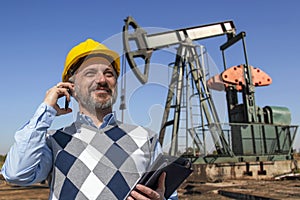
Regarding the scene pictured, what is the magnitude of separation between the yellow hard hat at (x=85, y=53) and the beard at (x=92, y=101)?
0.09 m

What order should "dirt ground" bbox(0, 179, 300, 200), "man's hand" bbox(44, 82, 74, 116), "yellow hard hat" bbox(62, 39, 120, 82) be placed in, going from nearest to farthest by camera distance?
"yellow hard hat" bbox(62, 39, 120, 82), "man's hand" bbox(44, 82, 74, 116), "dirt ground" bbox(0, 179, 300, 200)

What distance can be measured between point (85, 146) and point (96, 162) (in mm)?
76

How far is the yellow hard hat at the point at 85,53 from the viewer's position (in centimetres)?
88

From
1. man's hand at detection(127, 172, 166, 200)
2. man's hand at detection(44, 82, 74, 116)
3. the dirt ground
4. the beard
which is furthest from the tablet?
the dirt ground

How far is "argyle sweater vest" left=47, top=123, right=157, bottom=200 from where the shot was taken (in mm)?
1043

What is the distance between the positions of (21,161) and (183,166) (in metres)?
0.57

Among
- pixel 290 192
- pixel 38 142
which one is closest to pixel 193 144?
pixel 38 142

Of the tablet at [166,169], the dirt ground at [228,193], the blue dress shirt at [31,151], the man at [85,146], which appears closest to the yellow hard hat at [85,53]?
the man at [85,146]

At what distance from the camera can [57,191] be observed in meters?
1.09

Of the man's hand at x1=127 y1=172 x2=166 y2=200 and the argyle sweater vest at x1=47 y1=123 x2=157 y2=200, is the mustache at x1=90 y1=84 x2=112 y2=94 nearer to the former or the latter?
the argyle sweater vest at x1=47 y1=123 x2=157 y2=200

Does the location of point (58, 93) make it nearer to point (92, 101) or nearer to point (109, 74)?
point (92, 101)

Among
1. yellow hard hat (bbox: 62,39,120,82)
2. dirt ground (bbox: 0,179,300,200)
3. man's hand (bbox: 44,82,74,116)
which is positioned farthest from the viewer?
dirt ground (bbox: 0,179,300,200)

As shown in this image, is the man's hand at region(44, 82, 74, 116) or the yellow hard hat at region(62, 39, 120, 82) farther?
the man's hand at region(44, 82, 74, 116)

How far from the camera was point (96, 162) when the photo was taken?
1070 mm
